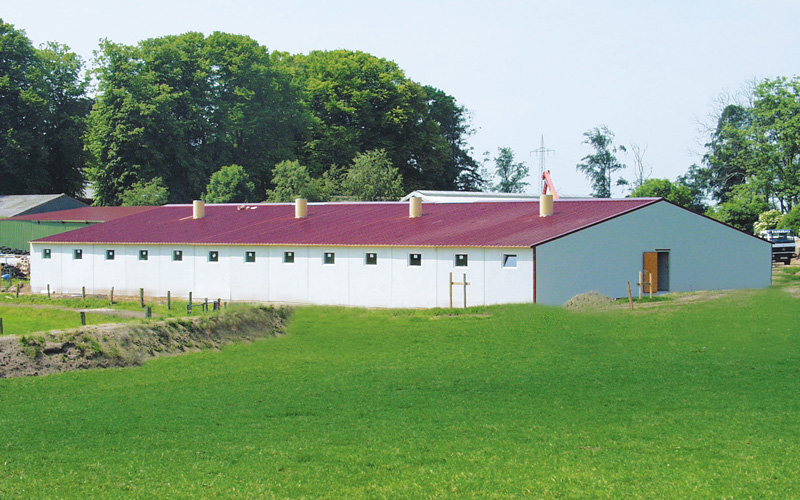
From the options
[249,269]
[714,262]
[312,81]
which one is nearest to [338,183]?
[312,81]

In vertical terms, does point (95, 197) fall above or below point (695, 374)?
above

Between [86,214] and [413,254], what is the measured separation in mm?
40852

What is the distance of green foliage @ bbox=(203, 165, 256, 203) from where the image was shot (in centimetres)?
7581

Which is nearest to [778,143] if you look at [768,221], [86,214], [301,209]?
[768,221]

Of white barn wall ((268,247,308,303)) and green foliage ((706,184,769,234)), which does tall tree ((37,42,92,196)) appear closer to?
white barn wall ((268,247,308,303))

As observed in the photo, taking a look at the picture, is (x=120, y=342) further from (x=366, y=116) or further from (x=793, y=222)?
(x=366, y=116)

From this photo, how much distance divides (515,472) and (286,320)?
20656 millimetres

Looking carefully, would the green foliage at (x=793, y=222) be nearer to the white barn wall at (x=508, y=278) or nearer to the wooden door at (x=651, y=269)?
the wooden door at (x=651, y=269)

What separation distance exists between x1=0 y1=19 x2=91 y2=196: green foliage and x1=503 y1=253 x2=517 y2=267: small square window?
64.7 metres

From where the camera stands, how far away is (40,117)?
89.4m

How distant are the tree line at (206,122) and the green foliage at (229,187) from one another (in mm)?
126

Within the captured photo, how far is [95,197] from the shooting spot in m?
83.8

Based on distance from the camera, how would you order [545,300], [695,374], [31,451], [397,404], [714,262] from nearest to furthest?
[31,451]
[397,404]
[695,374]
[545,300]
[714,262]

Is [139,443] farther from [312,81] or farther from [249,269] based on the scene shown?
[312,81]
